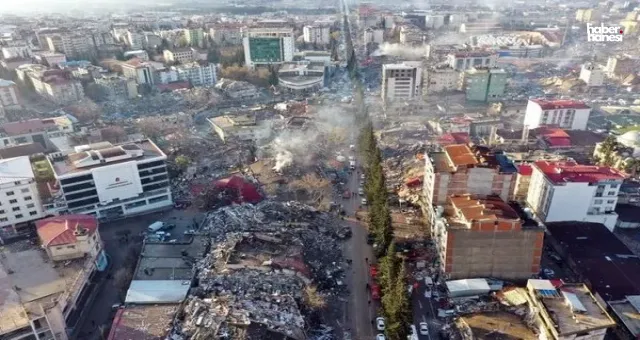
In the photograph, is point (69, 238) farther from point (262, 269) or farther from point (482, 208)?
point (482, 208)

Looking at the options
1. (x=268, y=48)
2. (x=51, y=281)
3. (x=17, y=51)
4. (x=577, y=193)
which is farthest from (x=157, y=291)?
(x=17, y=51)

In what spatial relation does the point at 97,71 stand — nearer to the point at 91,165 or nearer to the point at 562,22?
the point at 91,165

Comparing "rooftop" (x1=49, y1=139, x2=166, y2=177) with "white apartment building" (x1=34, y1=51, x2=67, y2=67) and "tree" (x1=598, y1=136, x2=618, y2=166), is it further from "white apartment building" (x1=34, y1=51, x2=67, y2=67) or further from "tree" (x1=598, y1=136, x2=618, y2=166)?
"white apartment building" (x1=34, y1=51, x2=67, y2=67)

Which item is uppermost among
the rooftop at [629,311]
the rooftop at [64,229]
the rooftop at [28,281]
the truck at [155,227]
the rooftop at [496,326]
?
the rooftop at [64,229]

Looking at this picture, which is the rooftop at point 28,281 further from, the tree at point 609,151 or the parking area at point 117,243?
the tree at point 609,151

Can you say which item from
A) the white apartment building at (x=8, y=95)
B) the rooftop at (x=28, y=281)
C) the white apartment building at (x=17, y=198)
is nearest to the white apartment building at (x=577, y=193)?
the rooftop at (x=28, y=281)

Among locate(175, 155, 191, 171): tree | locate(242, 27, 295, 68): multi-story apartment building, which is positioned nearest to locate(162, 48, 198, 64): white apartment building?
locate(242, 27, 295, 68): multi-story apartment building
